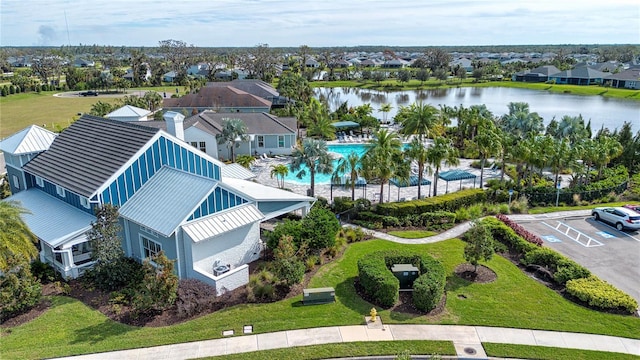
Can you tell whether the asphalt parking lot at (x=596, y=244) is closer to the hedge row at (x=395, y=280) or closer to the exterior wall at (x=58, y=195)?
the hedge row at (x=395, y=280)

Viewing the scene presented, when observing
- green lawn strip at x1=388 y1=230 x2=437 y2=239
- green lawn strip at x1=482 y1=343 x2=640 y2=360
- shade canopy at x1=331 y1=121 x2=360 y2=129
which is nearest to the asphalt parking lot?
green lawn strip at x1=482 y1=343 x2=640 y2=360

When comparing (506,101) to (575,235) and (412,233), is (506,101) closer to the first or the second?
(575,235)

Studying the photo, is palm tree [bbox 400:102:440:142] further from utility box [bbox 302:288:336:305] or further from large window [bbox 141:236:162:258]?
large window [bbox 141:236:162:258]

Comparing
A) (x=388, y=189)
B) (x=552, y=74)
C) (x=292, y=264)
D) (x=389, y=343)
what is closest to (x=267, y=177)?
(x=388, y=189)

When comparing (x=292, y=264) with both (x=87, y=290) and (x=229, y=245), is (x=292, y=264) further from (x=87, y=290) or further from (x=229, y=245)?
(x=87, y=290)

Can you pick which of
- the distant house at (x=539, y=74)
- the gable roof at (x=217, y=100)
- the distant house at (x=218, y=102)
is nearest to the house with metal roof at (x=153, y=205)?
the distant house at (x=218, y=102)

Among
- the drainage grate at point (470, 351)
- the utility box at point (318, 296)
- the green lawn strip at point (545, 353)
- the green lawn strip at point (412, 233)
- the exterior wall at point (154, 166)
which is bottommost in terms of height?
the green lawn strip at point (412, 233)
